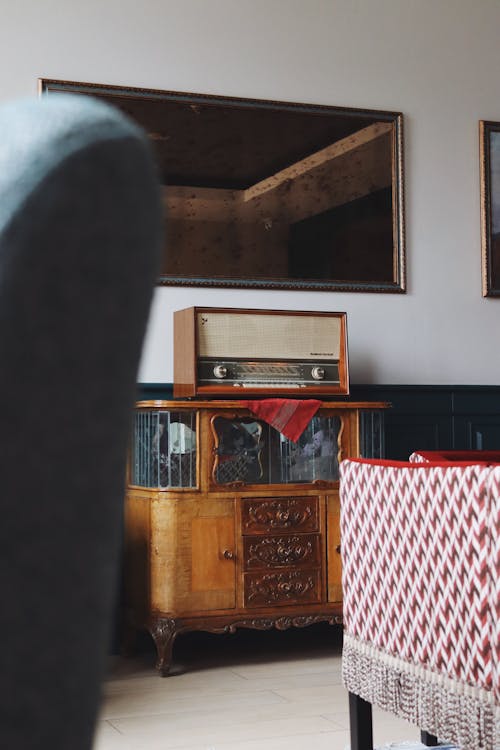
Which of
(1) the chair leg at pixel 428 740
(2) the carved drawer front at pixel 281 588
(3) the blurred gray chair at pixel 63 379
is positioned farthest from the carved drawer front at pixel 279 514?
(3) the blurred gray chair at pixel 63 379

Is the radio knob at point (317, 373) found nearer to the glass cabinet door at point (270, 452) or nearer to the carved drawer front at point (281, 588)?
the glass cabinet door at point (270, 452)

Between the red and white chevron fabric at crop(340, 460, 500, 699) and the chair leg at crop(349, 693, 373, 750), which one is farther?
the chair leg at crop(349, 693, 373, 750)

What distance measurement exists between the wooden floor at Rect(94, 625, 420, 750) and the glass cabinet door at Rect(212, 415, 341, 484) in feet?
2.29

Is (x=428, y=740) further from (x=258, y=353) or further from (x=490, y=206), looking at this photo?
(x=490, y=206)

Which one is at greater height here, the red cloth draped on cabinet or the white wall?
the white wall

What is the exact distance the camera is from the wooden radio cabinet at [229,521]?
3.62 meters

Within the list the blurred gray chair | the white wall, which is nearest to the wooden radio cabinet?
the white wall

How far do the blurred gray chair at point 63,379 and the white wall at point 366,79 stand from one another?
374cm

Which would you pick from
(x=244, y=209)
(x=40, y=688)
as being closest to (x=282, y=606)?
(x=244, y=209)

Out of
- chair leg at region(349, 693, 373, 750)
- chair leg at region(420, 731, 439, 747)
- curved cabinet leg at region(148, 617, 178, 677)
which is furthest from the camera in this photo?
curved cabinet leg at region(148, 617, 178, 677)

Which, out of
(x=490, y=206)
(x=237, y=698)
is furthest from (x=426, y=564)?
(x=490, y=206)

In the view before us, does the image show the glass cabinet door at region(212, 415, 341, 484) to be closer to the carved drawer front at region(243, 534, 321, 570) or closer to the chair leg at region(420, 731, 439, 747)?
the carved drawer front at region(243, 534, 321, 570)

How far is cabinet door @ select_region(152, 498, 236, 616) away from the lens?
142 inches

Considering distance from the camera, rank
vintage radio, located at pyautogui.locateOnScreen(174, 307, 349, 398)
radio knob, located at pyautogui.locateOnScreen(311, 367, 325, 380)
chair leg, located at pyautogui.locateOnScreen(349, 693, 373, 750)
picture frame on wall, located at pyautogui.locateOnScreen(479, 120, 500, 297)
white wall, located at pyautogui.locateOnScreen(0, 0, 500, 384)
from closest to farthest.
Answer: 1. chair leg, located at pyautogui.locateOnScreen(349, 693, 373, 750)
2. vintage radio, located at pyautogui.locateOnScreen(174, 307, 349, 398)
3. radio knob, located at pyautogui.locateOnScreen(311, 367, 325, 380)
4. white wall, located at pyautogui.locateOnScreen(0, 0, 500, 384)
5. picture frame on wall, located at pyautogui.locateOnScreen(479, 120, 500, 297)
